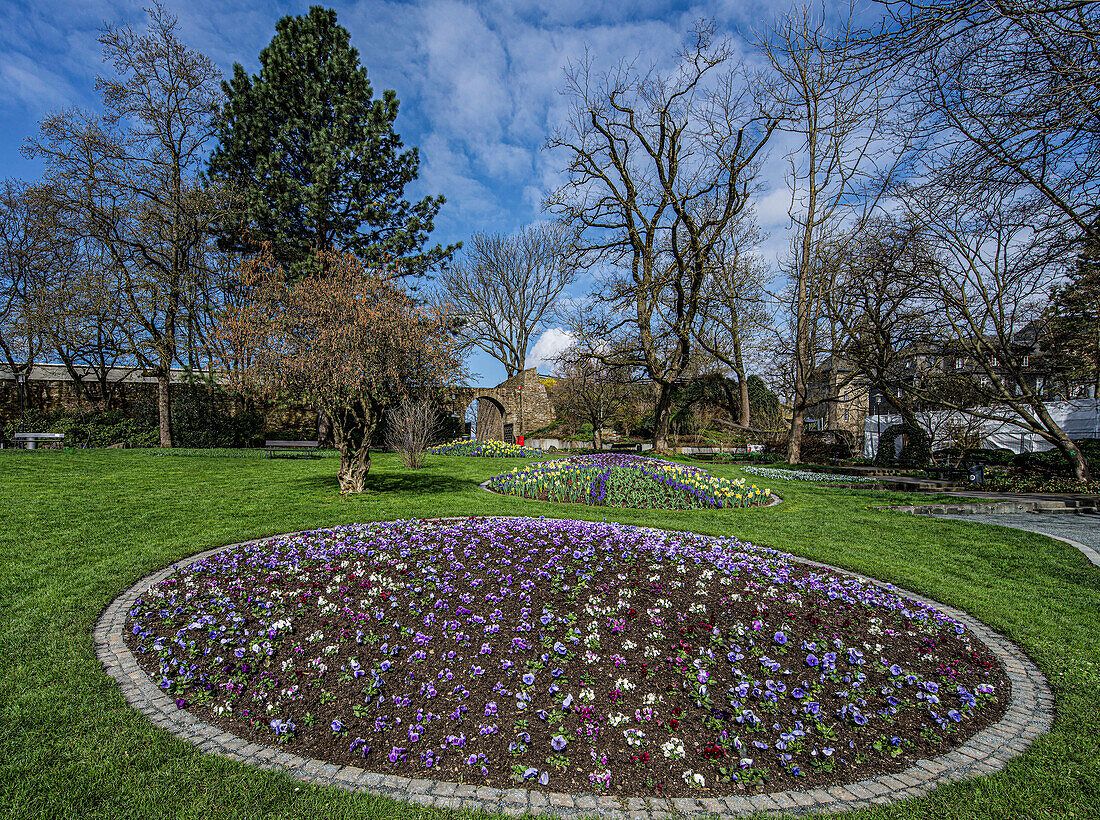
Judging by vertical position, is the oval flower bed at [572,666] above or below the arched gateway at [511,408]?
below

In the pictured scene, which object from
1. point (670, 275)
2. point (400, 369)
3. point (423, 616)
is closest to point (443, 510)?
point (400, 369)

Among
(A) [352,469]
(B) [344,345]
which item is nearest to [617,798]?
(B) [344,345]

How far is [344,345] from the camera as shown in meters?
7.21

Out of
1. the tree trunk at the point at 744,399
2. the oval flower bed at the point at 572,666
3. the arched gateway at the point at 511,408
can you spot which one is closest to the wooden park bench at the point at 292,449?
the arched gateway at the point at 511,408

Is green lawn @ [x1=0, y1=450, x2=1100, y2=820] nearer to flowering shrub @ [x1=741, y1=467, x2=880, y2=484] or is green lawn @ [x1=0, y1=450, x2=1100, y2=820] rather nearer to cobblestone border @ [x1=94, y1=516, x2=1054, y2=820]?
cobblestone border @ [x1=94, y1=516, x2=1054, y2=820]

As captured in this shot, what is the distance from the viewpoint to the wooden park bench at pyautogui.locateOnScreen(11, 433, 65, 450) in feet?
45.6

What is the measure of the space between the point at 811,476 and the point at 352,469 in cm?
1125

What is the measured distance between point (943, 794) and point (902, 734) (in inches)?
17.3

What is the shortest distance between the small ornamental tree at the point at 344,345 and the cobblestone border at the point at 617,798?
5.01 m

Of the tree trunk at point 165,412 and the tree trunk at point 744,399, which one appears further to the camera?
the tree trunk at point 744,399

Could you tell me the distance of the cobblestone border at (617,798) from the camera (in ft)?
6.89

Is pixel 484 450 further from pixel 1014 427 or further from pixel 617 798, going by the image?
pixel 1014 427

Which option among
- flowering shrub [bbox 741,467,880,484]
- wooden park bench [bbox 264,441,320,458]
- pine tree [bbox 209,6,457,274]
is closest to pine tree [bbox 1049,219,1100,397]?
flowering shrub [bbox 741,467,880,484]

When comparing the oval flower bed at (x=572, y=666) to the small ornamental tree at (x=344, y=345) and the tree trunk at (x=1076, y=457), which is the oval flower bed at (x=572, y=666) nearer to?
the small ornamental tree at (x=344, y=345)
